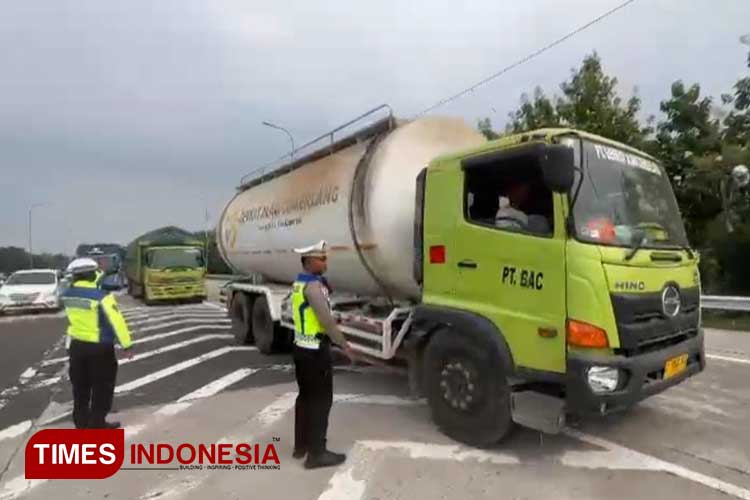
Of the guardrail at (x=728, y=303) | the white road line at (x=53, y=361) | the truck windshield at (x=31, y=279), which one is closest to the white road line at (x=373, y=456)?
the white road line at (x=53, y=361)

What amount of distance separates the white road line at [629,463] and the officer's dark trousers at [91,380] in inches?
158

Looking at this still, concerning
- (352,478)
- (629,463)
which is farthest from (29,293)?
(629,463)

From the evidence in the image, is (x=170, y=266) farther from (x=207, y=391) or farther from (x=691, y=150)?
(x=691, y=150)

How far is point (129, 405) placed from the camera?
632 centimetres

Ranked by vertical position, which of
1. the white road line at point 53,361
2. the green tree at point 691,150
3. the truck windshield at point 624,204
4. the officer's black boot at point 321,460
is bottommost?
the white road line at point 53,361

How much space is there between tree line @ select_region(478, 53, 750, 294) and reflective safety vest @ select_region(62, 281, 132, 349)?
35.2 ft

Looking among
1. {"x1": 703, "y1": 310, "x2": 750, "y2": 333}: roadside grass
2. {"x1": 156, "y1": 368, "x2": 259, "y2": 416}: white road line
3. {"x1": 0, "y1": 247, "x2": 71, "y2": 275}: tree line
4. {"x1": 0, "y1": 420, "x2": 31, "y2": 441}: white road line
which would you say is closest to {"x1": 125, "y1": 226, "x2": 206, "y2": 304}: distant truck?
{"x1": 156, "y1": 368, "x2": 259, "y2": 416}: white road line

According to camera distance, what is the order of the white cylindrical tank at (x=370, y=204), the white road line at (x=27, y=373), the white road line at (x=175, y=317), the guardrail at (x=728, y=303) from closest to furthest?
1. the white cylindrical tank at (x=370, y=204)
2. the white road line at (x=27, y=373)
3. the guardrail at (x=728, y=303)
4. the white road line at (x=175, y=317)

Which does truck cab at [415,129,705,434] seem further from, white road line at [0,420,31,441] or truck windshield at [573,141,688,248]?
white road line at [0,420,31,441]

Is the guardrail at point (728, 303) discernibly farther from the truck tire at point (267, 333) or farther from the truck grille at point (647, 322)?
the truck tire at point (267, 333)

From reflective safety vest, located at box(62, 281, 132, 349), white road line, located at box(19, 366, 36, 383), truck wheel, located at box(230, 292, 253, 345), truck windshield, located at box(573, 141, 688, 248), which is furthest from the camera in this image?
truck wheel, located at box(230, 292, 253, 345)

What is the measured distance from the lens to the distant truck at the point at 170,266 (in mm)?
20656

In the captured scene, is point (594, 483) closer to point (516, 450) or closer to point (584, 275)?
point (516, 450)

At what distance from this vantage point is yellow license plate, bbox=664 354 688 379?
4347mm
